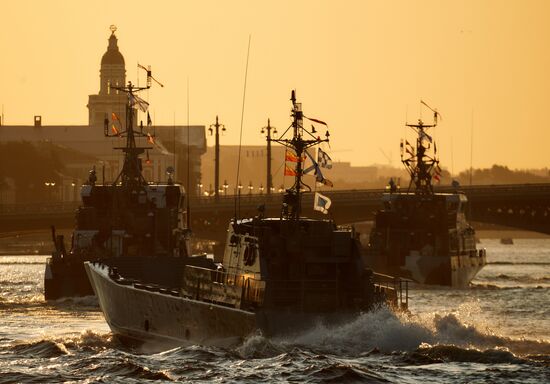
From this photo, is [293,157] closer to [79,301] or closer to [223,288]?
[223,288]

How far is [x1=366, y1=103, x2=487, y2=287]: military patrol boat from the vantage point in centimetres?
13738

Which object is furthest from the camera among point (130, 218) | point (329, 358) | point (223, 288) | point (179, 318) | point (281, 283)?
point (130, 218)

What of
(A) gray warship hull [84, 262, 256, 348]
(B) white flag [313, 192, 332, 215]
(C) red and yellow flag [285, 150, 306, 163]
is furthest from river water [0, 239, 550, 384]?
(B) white flag [313, 192, 332, 215]

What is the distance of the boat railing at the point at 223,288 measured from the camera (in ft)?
194

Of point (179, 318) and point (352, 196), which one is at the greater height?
point (352, 196)

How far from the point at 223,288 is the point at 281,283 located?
10.1 ft

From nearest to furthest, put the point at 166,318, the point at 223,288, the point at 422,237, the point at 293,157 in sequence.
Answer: the point at 223,288, the point at 166,318, the point at 293,157, the point at 422,237

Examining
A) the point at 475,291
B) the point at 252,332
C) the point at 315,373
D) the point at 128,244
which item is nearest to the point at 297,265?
the point at 252,332

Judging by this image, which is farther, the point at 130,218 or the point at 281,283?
the point at 130,218

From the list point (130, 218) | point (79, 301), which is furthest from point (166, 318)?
point (130, 218)

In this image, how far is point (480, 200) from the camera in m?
173

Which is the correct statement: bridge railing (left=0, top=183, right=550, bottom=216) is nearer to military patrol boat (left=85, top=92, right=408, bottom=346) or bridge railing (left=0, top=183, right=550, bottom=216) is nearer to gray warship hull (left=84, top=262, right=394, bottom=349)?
gray warship hull (left=84, top=262, right=394, bottom=349)

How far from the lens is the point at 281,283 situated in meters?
59.2

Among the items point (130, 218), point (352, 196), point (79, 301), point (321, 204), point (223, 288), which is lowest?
point (79, 301)
